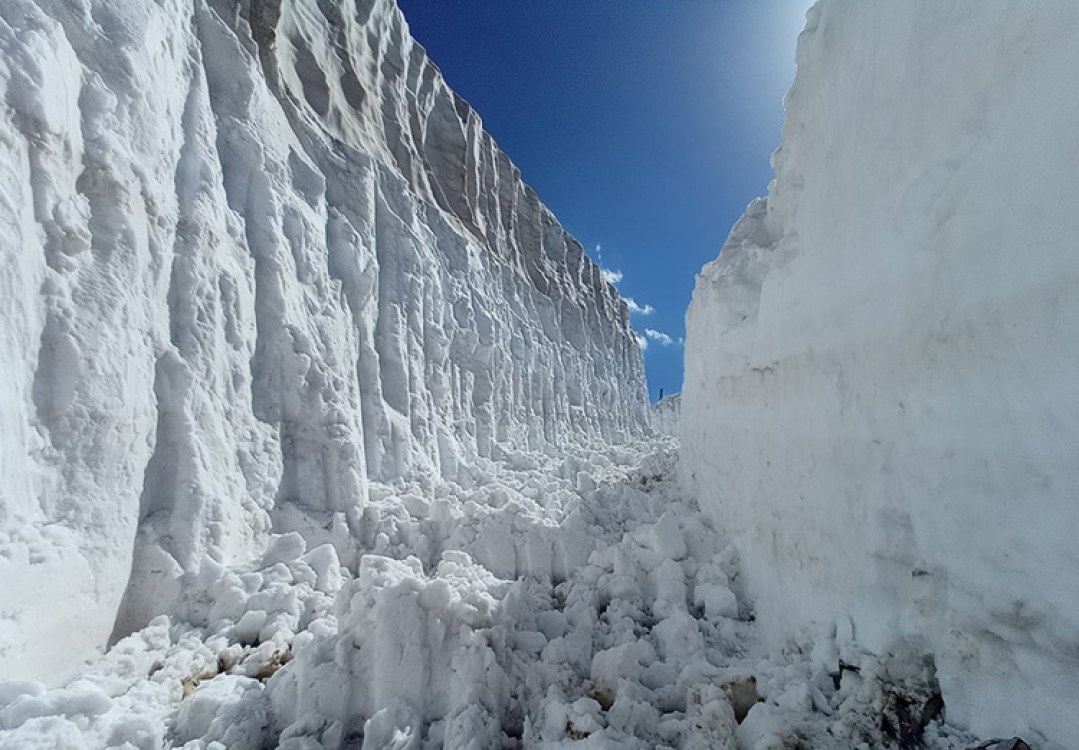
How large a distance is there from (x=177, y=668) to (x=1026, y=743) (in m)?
4.40

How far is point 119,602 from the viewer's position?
3.51 metres

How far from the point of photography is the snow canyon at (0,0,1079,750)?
1.96 meters

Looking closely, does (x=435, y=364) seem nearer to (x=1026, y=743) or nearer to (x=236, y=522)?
(x=236, y=522)

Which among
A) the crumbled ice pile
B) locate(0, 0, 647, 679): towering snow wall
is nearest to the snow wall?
locate(0, 0, 647, 679): towering snow wall

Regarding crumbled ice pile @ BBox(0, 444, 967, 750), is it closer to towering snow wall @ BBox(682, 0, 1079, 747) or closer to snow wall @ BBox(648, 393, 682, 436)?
towering snow wall @ BBox(682, 0, 1079, 747)

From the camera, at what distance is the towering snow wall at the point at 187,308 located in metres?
3.25

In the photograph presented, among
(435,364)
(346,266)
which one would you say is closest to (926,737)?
(346,266)

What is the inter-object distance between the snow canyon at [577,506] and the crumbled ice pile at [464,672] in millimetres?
21

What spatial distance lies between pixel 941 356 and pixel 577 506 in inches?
221

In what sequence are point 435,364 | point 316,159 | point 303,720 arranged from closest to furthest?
point 303,720, point 316,159, point 435,364

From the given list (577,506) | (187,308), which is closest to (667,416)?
(577,506)

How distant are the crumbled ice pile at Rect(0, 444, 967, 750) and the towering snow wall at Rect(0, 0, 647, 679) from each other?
1.86ft

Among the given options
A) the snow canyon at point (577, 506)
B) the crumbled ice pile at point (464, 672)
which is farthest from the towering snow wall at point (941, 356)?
the crumbled ice pile at point (464, 672)

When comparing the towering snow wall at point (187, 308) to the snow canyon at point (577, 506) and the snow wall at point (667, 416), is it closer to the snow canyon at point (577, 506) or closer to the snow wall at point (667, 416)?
the snow canyon at point (577, 506)
